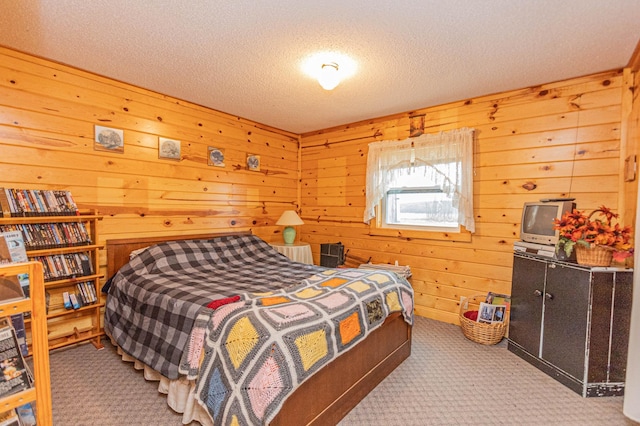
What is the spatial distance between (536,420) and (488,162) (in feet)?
7.07

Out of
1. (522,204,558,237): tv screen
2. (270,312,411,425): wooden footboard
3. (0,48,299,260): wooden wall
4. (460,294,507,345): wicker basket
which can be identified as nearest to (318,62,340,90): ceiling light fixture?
(0,48,299,260): wooden wall

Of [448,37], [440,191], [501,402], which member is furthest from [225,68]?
[501,402]

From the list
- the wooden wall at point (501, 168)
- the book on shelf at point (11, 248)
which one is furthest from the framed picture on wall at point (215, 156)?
the book on shelf at point (11, 248)

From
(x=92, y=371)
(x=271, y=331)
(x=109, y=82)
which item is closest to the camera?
(x=271, y=331)

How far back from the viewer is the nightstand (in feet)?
12.7

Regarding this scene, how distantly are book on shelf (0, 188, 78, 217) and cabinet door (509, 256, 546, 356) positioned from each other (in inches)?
143

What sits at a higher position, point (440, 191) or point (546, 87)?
point (546, 87)

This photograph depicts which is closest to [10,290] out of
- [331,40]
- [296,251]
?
[331,40]

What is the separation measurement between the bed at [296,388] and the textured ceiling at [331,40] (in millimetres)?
1585

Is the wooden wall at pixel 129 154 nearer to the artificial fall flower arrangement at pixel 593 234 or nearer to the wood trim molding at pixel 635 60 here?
the artificial fall flower arrangement at pixel 593 234

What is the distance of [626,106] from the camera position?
2.39 m

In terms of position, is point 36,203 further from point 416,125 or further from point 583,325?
point 583,325

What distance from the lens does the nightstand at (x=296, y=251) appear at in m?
3.88

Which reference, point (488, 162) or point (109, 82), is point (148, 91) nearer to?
point (109, 82)
